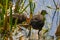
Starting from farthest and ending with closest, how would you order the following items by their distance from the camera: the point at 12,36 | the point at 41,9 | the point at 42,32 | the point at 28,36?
the point at 41,9
the point at 42,32
the point at 28,36
the point at 12,36

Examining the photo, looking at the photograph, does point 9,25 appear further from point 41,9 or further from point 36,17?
point 41,9

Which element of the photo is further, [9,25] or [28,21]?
[28,21]

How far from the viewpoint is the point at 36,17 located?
208cm

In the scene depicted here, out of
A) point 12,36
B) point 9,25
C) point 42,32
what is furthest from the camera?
point 42,32

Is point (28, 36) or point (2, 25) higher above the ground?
point (2, 25)

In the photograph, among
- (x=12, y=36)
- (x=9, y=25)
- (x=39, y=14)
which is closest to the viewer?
(x=9, y=25)

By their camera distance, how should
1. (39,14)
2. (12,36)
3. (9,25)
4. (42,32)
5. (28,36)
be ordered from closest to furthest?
(9,25) → (12,36) → (28,36) → (42,32) → (39,14)

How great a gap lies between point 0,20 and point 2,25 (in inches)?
1.5

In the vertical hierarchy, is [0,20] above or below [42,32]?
above

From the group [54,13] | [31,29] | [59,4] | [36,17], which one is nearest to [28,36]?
[31,29]

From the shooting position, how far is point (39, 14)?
87.1 inches

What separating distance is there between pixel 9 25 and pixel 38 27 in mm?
476

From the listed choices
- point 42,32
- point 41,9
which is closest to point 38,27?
point 42,32

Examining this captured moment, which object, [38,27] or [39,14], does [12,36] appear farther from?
[39,14]
